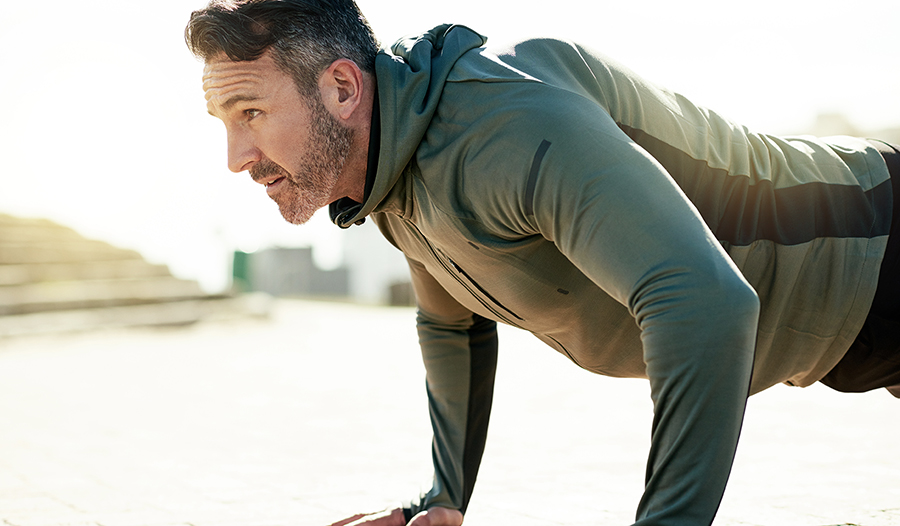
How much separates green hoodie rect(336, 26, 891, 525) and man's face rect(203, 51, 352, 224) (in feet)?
0.35

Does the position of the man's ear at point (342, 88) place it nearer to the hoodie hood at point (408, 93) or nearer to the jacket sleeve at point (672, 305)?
the hoodie hood at point (408, 93)

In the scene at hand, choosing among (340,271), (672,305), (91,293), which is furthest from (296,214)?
(340,271)

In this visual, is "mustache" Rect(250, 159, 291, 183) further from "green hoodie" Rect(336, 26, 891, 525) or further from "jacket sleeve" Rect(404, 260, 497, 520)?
"jacket sleeve" Rect(404, 260, 497, 520)

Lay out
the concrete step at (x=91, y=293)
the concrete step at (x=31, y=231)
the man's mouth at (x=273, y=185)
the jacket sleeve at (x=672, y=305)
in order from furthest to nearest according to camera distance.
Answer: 1. the concrete step at (x=31, y=231)
2. the concrete step at (x=91, y=293)
3. the man's mouth at (x=273, y=185)
4. the jacket sleeve at (x=672, y=305)

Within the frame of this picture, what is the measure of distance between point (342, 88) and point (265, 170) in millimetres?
256

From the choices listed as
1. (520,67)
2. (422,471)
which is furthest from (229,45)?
(422,471)

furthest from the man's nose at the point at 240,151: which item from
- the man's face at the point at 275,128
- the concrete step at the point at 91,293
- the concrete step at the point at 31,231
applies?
the concrete step at the point at 31,231

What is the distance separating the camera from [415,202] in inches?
74.0

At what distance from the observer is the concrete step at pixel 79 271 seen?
15053mm

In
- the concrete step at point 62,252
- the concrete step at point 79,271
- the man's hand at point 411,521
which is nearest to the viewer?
the man's hand at point 411,521

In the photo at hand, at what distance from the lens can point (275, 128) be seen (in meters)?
1.87

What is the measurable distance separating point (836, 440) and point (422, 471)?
2076 mm

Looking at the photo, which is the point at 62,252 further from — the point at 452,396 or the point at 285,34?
the point at 285,34

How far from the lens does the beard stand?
1875 millimetres
